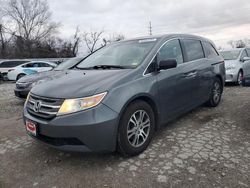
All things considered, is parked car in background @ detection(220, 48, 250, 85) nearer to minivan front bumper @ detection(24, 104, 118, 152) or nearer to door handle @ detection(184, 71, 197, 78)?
door handle @ detection(184, 71, 197, 78)

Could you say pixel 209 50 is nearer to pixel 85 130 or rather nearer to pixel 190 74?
pixel 190 74

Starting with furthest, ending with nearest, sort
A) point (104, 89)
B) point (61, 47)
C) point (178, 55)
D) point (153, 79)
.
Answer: point (61, 47) < point (178, 55) < point (153, 79) < point (104, 89)

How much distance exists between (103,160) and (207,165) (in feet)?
4.27

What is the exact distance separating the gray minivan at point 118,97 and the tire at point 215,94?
2.88ft

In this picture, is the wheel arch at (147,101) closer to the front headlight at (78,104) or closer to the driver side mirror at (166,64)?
the front headlight at (78,104)

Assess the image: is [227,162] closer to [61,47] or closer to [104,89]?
[104,89]

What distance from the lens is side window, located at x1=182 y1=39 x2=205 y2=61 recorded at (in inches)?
193

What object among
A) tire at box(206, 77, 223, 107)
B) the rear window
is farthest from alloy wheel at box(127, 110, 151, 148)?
the rear window

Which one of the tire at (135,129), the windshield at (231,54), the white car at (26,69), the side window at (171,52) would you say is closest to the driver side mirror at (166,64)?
the side window at (171,52)

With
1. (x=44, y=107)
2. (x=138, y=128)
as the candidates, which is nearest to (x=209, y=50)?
(x=138, y=128)

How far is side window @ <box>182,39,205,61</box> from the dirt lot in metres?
1.27

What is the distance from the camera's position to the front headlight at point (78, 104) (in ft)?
10.0

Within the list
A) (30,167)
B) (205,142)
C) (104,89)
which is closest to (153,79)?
(104,89)

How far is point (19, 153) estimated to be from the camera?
12.8 ft
